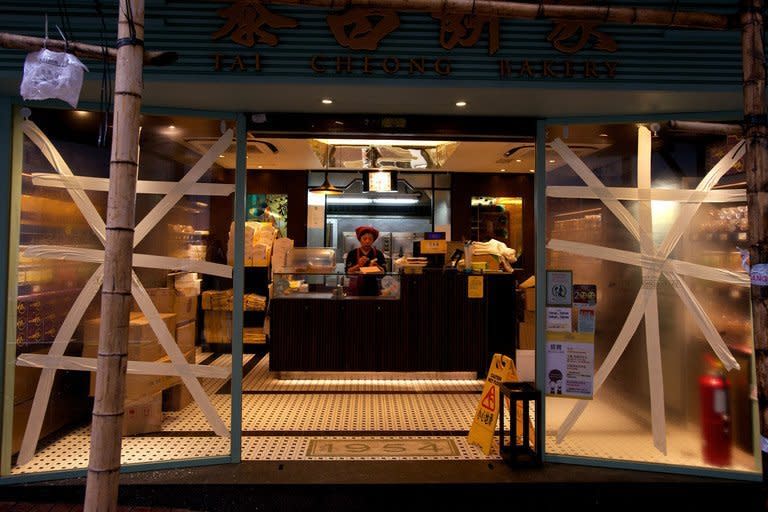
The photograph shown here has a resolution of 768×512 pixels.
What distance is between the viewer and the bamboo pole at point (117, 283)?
1745mm

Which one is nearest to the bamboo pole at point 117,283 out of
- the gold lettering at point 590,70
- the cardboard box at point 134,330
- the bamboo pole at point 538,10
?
the bamboo pole at point 538,10

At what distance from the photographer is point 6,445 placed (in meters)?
3.60

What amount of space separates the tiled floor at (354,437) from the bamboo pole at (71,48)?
2660 millimetres

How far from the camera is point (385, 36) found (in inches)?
139

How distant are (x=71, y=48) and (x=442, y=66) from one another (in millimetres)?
2434

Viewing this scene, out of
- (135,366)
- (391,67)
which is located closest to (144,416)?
(135,366)

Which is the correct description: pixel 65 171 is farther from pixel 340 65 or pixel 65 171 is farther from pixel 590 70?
pixel 590 70

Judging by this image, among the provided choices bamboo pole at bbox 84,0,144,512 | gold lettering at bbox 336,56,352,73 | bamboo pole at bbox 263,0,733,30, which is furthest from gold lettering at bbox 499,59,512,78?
bamboo pole at bbox 84,0,144,512

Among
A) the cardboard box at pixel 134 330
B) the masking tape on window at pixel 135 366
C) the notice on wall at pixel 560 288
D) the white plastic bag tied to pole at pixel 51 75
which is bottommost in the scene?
the masking tape on window at pixel 135 366

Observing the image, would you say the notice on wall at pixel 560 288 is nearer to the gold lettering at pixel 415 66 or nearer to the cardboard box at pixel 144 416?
the gold lettering at pixel 415 66

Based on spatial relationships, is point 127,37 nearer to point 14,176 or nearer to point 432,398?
point 14,176

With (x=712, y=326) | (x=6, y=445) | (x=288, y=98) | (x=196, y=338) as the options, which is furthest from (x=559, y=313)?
(x=6, y=445)

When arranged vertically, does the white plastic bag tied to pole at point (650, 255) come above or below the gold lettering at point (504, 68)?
below

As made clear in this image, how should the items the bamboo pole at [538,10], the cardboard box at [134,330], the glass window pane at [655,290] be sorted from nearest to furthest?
the bamboo pole at [538,10]
the glass window pane at [655,290]
the cardboard box at [134,330]
